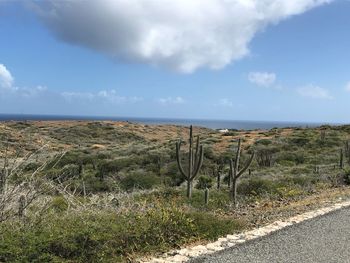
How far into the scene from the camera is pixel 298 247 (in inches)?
292

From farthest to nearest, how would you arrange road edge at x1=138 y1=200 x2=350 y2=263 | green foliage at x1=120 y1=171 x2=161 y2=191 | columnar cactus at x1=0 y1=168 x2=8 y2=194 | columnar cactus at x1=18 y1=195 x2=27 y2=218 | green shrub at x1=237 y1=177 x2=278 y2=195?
green foliage at x1=120 y1=171 x2=161 y2=191 < green shrub at x1=237 y1=177 x2=278 y2=195 < columnar cactus at x1=18 y1=195 x2=27 y2=218 < columnar cactus at x1=0 y1=168 x2=8 y2=194 < road edge at x1=138 y1=200 x2=350 y2=263

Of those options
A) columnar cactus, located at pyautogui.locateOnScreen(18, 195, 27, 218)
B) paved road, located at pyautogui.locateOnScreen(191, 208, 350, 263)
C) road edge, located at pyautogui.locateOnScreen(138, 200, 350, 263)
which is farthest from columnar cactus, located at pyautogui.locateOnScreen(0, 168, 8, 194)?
paved road, located at pyautogui.locateOnScreen(191, 208, 350, 263)

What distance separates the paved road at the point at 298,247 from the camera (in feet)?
22.3

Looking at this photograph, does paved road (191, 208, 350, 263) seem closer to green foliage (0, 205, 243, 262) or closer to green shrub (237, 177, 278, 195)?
green foliage (0, 205, 243, 262)

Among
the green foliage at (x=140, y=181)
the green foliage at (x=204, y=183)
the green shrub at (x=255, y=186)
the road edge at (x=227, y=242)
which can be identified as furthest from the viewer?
the green foliage at (x=140, y=181)

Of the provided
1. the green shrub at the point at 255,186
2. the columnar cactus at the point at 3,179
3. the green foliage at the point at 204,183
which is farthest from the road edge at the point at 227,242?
the green foliage at the point at 204,183

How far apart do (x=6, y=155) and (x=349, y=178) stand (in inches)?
528

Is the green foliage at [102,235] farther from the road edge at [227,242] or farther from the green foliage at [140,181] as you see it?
the green foliage at [140,181]

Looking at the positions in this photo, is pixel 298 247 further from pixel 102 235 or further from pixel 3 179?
pixel 3 179

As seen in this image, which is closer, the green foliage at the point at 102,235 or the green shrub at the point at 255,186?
the green foliage at the point at 102,235

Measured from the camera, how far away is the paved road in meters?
6.79

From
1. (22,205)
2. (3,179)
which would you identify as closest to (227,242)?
(22,205)

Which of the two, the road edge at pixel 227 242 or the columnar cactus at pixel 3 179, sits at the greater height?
the columnar cactus at pixel 3 179

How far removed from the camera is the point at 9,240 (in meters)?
6.11
